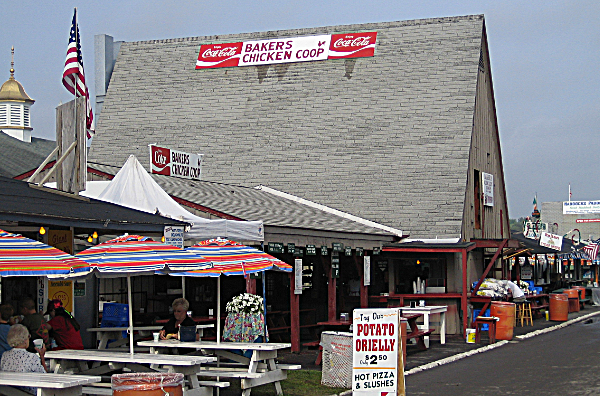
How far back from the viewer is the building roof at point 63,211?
1095cm

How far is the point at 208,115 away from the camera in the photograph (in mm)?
31547

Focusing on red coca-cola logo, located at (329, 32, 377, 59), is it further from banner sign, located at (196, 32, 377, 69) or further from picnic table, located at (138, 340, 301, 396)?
picnic table, located at (138, 340, 301, 396)

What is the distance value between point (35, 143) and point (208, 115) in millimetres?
24091

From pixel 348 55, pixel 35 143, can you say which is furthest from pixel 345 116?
pixel 35 143

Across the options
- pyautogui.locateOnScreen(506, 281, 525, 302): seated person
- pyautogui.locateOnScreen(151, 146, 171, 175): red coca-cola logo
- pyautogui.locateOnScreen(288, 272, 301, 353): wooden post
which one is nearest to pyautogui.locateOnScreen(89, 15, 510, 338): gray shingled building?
pyautogui.locateOnScreen(506, 281, 525, 302): seated person

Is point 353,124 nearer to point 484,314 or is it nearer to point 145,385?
point 484,314

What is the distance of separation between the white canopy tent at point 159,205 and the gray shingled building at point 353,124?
9262 mm

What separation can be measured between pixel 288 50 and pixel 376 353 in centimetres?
2195

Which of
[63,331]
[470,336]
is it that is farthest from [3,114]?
[63,331]

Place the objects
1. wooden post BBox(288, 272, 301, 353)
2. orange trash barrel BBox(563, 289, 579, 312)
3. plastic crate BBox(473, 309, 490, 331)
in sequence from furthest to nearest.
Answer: orange trash barrel BBox(563, 289, 579, 312) → plastic crate BBox(473, 309, 490, 331) → wooden post BBox(288, 272, 301, 353)

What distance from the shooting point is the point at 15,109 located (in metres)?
58.1

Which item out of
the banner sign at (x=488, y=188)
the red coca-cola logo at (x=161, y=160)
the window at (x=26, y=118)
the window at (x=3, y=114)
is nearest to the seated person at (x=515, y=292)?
the banner sign at (x=488, y=188)

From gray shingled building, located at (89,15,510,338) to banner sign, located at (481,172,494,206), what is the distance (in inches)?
4.7

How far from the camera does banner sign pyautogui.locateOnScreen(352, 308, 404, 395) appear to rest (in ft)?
36.5
